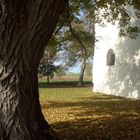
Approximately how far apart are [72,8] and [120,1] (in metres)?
2.14

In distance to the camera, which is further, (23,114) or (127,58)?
(127,58)

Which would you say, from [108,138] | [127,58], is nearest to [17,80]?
[108,138]

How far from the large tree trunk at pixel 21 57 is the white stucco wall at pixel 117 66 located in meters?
16.4

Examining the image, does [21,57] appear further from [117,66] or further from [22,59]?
[117,66]

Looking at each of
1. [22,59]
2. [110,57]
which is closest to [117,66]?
[110,57]

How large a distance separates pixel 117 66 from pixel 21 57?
18.9 meters

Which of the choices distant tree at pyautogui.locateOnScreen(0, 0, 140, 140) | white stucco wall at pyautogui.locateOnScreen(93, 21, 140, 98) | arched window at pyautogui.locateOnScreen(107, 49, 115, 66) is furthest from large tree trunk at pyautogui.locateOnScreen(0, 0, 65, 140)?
arched window at pyautogui.locateOnScreen(107, 49, 115, 66)

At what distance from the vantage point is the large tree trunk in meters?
7.38

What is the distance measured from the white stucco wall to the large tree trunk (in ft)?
54.0

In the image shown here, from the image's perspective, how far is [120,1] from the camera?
18891 mm

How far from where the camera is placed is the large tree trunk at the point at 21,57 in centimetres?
738

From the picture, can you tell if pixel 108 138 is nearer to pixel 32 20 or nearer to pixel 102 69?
pixel 32 20

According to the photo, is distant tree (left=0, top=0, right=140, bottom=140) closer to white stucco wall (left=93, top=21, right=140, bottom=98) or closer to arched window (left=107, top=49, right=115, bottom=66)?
white stucco wall (left=93, top=21, right=140, bottom=98)

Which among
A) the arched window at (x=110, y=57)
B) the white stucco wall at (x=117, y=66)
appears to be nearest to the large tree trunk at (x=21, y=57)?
the white stucco wall at (x=117, y=66)
